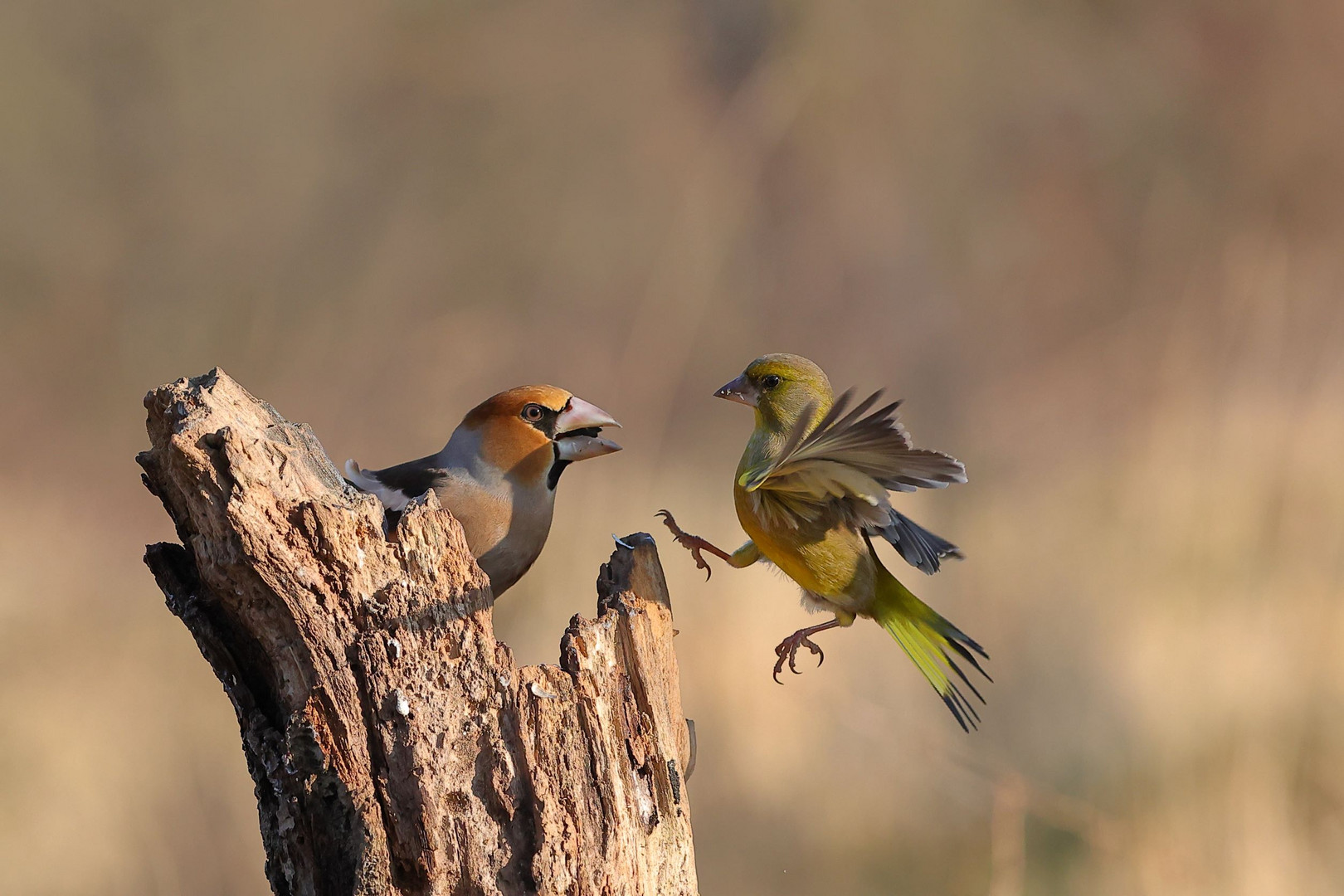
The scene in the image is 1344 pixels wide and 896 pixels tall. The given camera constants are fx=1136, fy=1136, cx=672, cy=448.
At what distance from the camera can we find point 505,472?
3.53 metres

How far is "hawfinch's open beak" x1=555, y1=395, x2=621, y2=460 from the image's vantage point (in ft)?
11.7

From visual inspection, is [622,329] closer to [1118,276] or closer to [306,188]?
[306,188]

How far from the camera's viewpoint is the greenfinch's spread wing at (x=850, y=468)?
8.18 ft

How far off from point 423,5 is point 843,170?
402 cm

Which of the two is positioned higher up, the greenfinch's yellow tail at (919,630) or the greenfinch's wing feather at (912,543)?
the greenfinch's wing feather at (912,543)

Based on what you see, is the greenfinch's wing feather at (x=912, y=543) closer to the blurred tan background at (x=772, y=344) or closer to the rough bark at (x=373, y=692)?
the rough bark at (x=373, y=692)

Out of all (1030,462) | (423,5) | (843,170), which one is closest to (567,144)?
(423,5)

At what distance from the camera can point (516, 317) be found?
29.7 feet

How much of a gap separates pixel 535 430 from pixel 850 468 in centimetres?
115

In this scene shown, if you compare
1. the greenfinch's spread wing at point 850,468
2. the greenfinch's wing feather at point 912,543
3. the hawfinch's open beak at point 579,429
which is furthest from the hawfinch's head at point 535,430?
the greenfinch's wing feather at point 912,543

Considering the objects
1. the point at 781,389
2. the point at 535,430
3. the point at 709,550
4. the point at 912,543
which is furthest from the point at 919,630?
the point at 535,430

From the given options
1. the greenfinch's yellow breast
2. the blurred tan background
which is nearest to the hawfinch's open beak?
the greenfinch's yellow breast

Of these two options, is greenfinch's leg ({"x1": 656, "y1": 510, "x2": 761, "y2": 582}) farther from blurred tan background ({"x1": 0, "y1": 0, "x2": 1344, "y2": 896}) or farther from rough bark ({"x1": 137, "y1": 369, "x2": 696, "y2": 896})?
blurred tan background ({"x1": 0, "y1": 0, "x2": 1344, "y2": 896})

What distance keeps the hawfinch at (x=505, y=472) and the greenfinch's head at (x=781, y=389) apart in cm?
44
